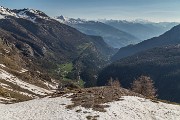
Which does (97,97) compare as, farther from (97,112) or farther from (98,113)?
(98,113)

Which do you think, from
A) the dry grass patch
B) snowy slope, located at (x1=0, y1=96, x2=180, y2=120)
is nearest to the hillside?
snowy slope, located at (x1=0, y1=96, x2=180, y2=120)

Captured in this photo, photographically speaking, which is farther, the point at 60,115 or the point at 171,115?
the point at 171,115

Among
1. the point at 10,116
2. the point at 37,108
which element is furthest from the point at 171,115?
the point at 10,116

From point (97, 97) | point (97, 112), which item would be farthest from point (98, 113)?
point (97, 97)

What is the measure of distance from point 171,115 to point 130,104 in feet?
24.3

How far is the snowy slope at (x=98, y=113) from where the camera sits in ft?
164

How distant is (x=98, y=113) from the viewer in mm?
50812

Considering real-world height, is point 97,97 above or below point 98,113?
above

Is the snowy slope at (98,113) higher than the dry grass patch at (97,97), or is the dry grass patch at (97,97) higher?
the dry grass patch at (97,97)

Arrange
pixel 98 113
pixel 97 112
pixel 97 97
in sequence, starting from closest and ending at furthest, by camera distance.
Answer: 1. pixel 98 113
2. pixel 97 112
3. pixel 97 97

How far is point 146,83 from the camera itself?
125875 mm

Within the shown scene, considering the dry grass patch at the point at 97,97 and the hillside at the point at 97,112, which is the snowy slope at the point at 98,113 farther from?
the dry grass patch at the point at 97,97

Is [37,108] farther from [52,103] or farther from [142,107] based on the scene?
[142,107]

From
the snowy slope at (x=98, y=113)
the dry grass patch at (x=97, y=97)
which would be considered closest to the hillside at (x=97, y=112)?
the snowy slope at (x=98, y=113)
